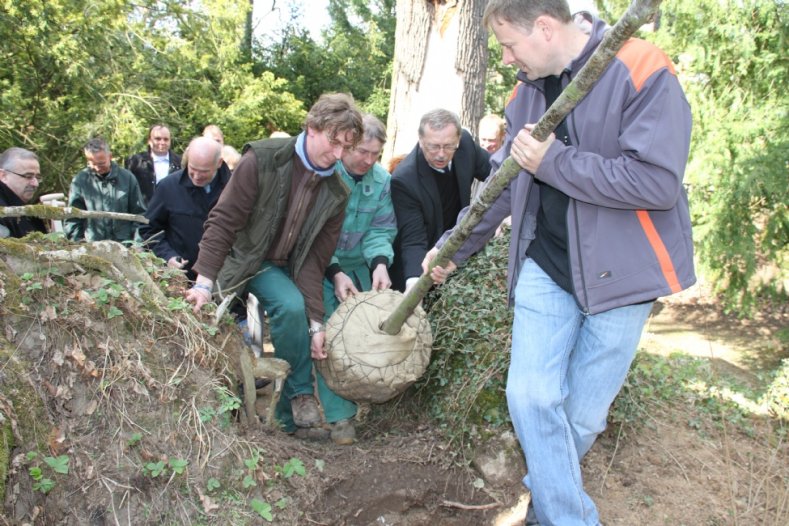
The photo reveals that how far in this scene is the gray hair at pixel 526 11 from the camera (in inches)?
92.5

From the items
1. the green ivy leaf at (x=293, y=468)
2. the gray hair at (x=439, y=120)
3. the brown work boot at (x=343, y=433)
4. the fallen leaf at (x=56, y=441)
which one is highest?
the gray hair at (x=439, y=120)

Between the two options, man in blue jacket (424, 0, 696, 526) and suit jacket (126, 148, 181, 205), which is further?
suit jacket (126, 148, 181, 205)

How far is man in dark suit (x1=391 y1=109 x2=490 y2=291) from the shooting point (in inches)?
168

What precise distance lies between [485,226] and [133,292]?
64.7 inches

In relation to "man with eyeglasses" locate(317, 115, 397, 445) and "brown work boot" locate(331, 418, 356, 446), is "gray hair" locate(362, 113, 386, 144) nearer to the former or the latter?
"man with eyeglasses" locate(317, 115, 397, 445)

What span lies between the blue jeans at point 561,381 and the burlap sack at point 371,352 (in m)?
0.98

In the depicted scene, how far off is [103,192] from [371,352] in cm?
375

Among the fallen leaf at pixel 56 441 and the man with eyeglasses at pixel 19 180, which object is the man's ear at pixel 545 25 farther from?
the man with eyeglasses at pixel 19 180

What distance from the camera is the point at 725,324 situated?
464 inches

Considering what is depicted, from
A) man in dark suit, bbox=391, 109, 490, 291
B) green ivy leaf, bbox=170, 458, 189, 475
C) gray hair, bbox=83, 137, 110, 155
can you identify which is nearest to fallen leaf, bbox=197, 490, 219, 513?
green ivy leaf, bbox=170, 458, 189, 475

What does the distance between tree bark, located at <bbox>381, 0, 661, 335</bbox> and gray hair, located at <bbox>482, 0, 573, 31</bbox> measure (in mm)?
266

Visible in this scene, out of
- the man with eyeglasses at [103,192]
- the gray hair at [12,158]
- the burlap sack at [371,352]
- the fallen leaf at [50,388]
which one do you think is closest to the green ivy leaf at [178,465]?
the fallen leaf at [50,388]

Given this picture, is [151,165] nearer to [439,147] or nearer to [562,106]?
[439,147]

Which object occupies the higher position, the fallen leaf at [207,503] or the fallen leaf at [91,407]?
the fallen leaf at [91,407]
